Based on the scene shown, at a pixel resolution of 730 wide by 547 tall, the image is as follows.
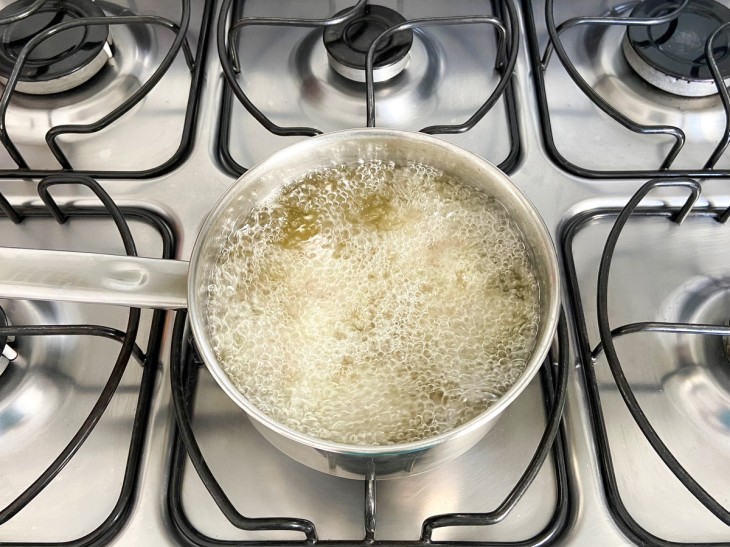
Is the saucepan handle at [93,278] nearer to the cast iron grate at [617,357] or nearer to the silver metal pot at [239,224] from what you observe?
the silver metal pot at [239,224]

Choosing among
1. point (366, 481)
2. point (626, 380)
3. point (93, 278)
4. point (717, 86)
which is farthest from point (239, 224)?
point (717, 86)

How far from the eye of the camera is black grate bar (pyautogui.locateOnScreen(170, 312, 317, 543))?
42 centimetres

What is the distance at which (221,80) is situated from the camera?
636 millimetres

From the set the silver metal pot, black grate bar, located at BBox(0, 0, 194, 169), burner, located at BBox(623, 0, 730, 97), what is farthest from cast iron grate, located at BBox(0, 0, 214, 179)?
burner, located at BBox(623, 0, 730, 97)

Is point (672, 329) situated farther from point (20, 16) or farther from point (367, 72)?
point (20, 16)

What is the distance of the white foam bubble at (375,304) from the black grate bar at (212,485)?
4 centimetres

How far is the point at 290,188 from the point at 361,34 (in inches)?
8.3

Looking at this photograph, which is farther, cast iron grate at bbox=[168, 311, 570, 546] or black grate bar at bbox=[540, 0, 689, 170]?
black grate bar at bbox=[540, 0, 689, 170]

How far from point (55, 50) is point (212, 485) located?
1.53 feet

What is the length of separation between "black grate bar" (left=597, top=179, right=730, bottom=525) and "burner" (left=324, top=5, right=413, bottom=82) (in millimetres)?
266

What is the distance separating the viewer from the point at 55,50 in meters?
0.62

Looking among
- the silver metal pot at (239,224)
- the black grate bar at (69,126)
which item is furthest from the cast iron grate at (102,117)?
the silver metal pot at (239,224)

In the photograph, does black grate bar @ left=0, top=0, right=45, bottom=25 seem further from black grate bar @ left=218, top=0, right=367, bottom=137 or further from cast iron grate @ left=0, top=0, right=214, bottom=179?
black grate bar @ left=218, top=0, right=367, bottom=137

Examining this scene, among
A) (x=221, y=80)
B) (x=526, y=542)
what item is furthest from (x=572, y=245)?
(x=221, y=80)
